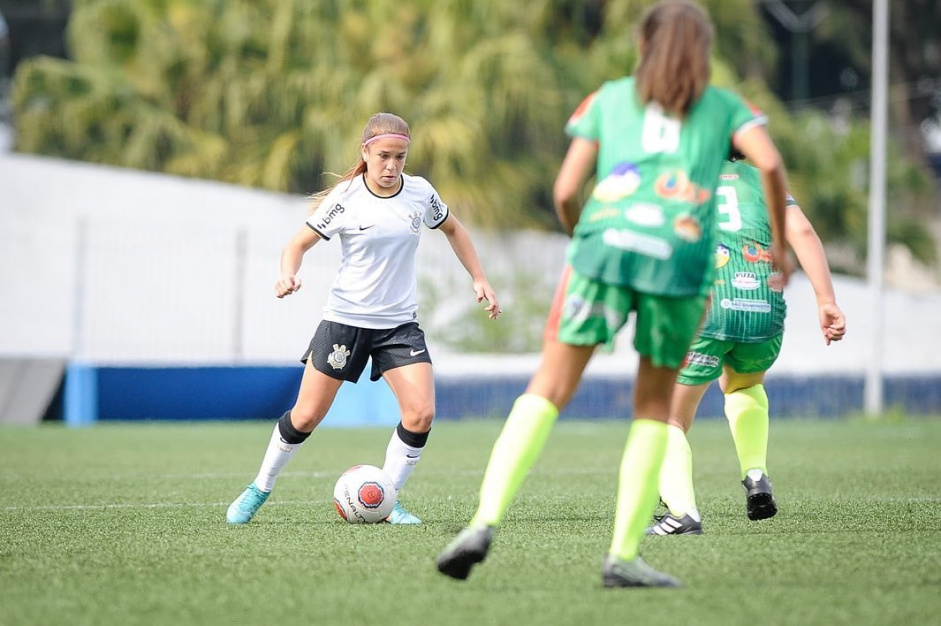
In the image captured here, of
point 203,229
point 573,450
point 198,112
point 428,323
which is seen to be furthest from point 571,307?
point 198,112

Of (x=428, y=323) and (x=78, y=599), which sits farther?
(x=428, y=323)

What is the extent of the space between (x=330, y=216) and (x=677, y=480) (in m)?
2.10

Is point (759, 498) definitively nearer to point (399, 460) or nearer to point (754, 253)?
point (754, 253)

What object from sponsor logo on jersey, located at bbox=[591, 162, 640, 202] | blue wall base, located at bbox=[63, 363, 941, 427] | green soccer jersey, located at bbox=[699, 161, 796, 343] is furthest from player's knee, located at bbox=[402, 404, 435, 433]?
blue wall base, located at bbox=[63, 363, 941, 427]

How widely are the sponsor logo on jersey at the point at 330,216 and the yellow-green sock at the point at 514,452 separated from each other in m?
2.48

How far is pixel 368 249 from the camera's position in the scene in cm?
705

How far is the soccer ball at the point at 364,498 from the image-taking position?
6922mm

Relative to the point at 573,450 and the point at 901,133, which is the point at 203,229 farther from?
the point at 901,133

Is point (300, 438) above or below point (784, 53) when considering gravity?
below

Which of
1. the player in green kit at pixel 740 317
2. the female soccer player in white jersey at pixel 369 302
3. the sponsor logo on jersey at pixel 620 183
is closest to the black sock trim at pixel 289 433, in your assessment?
the female soccer player in white jersey at pixel 369 302

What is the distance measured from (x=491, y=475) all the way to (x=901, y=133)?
31211 millimetres

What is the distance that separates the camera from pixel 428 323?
21.2m

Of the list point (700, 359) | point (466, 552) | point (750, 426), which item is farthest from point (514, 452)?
point (750, 426)

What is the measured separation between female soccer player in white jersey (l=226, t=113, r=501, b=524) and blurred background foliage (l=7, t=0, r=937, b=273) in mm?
15161
